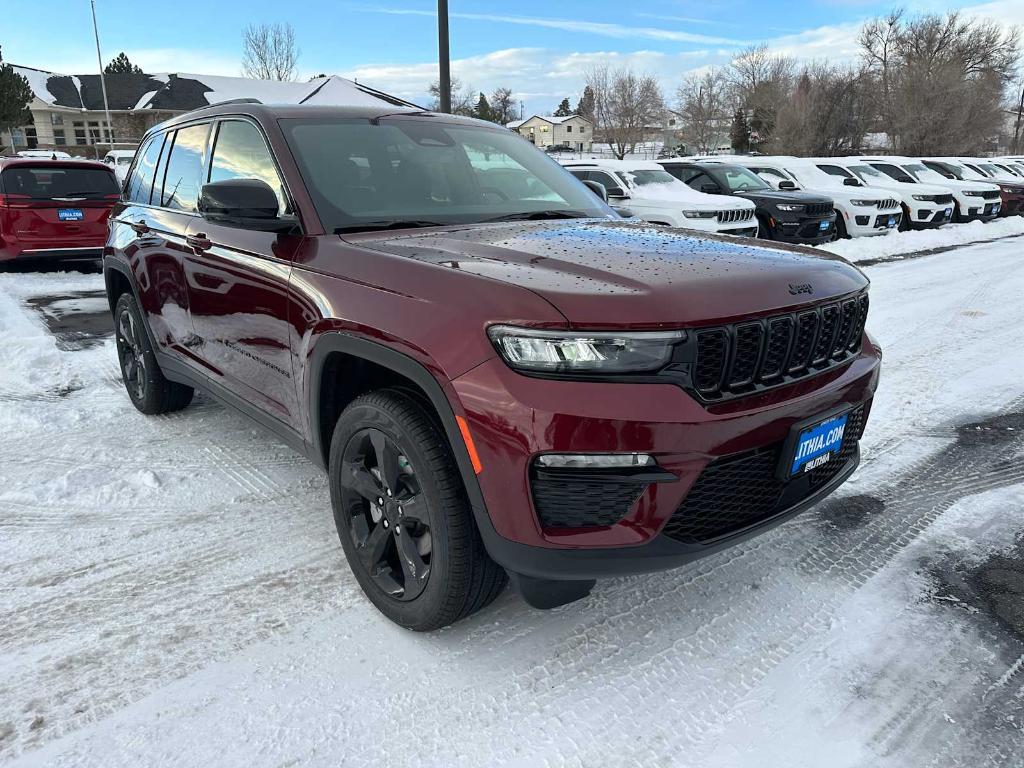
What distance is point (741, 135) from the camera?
6159cm

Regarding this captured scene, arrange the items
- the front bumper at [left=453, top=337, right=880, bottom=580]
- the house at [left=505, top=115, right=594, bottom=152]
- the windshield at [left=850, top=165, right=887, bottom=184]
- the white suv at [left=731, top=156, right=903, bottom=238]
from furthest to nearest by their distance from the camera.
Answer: the house at [left=505, top=115, right=594, bottom=152]
the windshield at [left=850, top=165, right=887, bottom=184]
the white suv at [left=731, top=156, right=903, bottom=238]
the front bumper at [left=453, top=337, right=880, bottom=580]

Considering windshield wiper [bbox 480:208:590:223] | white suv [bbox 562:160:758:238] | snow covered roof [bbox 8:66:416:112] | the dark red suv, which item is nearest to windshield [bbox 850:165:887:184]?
white suv [bbox 562:160:758:238]

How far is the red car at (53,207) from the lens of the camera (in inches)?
368

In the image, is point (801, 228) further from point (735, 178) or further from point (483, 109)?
point (483, 109)

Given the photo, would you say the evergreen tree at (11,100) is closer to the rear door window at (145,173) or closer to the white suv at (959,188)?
the white suv at (959,188)

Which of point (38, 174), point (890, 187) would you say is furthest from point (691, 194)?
point (38, 174)

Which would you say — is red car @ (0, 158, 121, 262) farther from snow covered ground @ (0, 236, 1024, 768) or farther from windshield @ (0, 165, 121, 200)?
snow covered ground @ (0, 236, 1024, 768)

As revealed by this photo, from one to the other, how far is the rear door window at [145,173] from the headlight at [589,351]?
337cm

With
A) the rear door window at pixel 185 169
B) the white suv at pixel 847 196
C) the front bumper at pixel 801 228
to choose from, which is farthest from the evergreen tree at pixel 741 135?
the rear door window at pixel 185 169

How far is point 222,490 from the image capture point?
11.8 feet

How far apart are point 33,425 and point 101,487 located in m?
1.22

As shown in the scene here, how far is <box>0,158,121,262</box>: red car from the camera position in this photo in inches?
368

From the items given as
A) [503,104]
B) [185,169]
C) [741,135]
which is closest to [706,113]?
[741,135]

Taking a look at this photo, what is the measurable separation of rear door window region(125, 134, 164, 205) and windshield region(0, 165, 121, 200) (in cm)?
565
